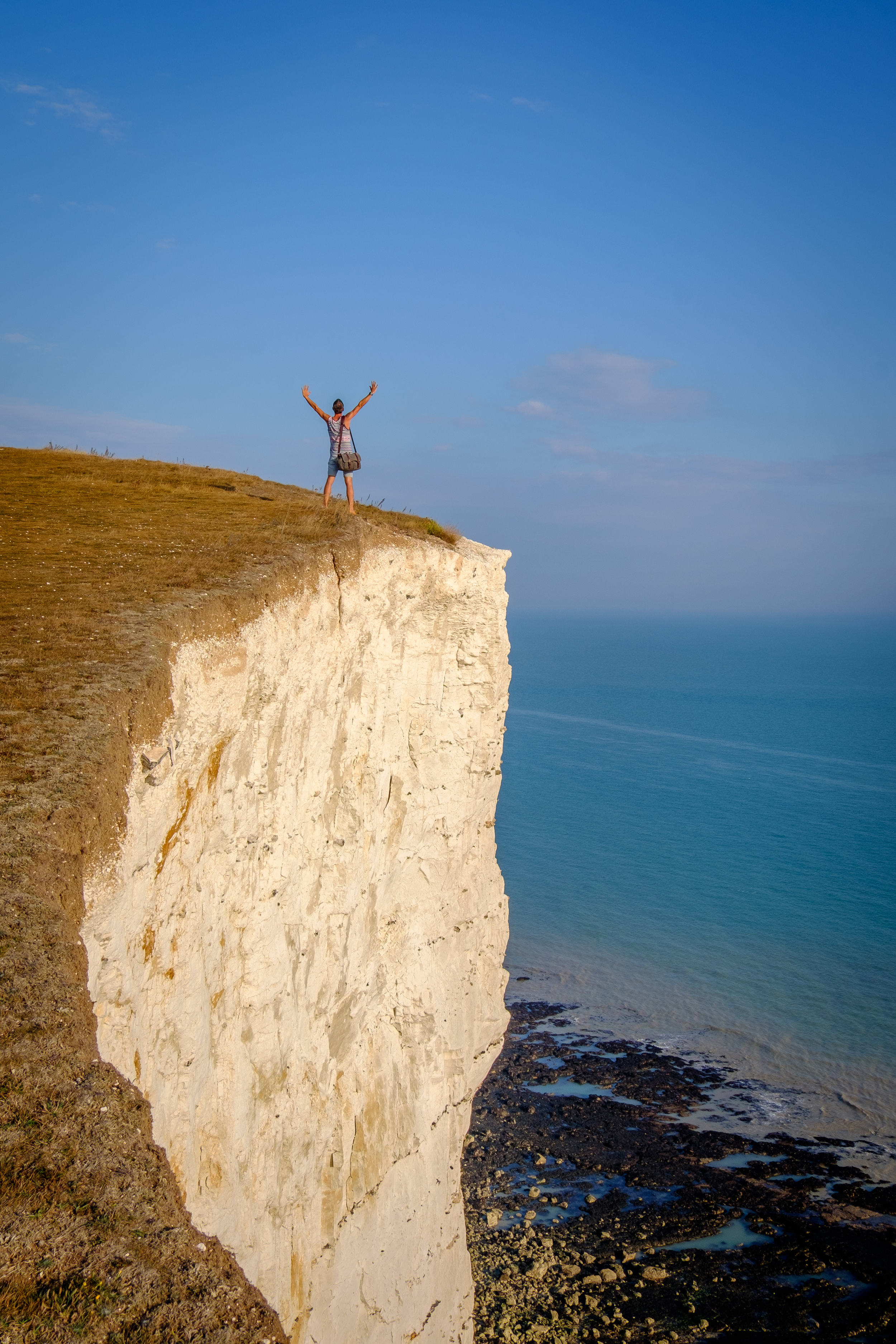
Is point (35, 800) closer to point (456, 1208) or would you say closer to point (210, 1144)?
point (210, 1144)

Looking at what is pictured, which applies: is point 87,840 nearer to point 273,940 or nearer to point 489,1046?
point 273,940

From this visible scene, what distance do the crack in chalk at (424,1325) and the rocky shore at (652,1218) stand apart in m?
3.27

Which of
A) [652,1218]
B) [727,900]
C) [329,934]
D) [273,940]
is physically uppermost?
[273,940]

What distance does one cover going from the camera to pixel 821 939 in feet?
128

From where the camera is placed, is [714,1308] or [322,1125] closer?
[322,1125]

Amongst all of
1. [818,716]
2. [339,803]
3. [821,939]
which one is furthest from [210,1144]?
[818,716]

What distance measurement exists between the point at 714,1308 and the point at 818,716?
90145 mm

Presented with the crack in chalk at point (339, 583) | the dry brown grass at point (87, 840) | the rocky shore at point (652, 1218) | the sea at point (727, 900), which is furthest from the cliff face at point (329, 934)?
the sea at point (727, 900)

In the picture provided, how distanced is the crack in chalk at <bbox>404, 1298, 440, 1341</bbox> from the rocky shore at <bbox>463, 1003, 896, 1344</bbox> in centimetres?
327

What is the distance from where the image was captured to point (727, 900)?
43875 millimetres

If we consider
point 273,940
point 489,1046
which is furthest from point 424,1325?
point 273,940

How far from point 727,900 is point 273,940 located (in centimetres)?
3797

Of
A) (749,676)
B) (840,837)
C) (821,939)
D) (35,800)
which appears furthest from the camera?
(749,676)

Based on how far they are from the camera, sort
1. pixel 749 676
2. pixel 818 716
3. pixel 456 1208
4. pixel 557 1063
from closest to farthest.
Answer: pixel 456 1208
pixel 557 1063
pixel 818 716
pixel 749 676
